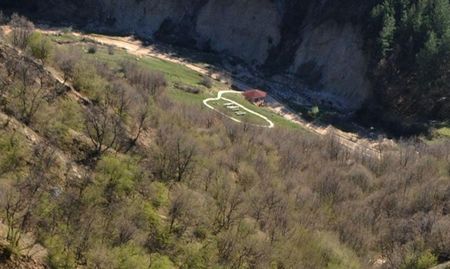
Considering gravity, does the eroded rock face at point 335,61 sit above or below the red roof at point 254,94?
above

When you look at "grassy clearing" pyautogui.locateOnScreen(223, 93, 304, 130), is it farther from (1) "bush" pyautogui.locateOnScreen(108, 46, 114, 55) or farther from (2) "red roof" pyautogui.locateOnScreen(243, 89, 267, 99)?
(1) "bush" pyautogui.locateOnScreen(108, 46, 114, 55)

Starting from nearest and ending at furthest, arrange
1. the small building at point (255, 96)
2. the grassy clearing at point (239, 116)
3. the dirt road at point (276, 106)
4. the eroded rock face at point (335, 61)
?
the grassy clearing at point (239, 116), the dirt road at point (276, 106), the small building at point (255, 96), the eroded rock face at point (335, 61)

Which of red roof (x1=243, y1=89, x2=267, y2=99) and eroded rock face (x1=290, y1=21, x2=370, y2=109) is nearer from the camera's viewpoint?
red roof (x1=243, y1=89, x2=267, y2=99)

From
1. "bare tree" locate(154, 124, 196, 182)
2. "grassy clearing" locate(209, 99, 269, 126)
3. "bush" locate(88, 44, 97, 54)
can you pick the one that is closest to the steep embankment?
"grassy clearing" locate(209, 99, 269, 126)

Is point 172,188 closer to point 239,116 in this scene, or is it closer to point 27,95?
point 27,95

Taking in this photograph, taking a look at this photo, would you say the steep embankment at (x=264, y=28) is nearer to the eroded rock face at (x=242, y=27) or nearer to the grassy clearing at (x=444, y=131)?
the eroded rock face at (x=242, y=27)

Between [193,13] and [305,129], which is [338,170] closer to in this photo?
[305,129]

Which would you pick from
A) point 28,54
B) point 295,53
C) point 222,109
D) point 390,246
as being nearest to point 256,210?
point 390,246

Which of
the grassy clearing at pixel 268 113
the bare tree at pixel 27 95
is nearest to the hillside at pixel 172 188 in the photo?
the bare tree at pixel 27 95
